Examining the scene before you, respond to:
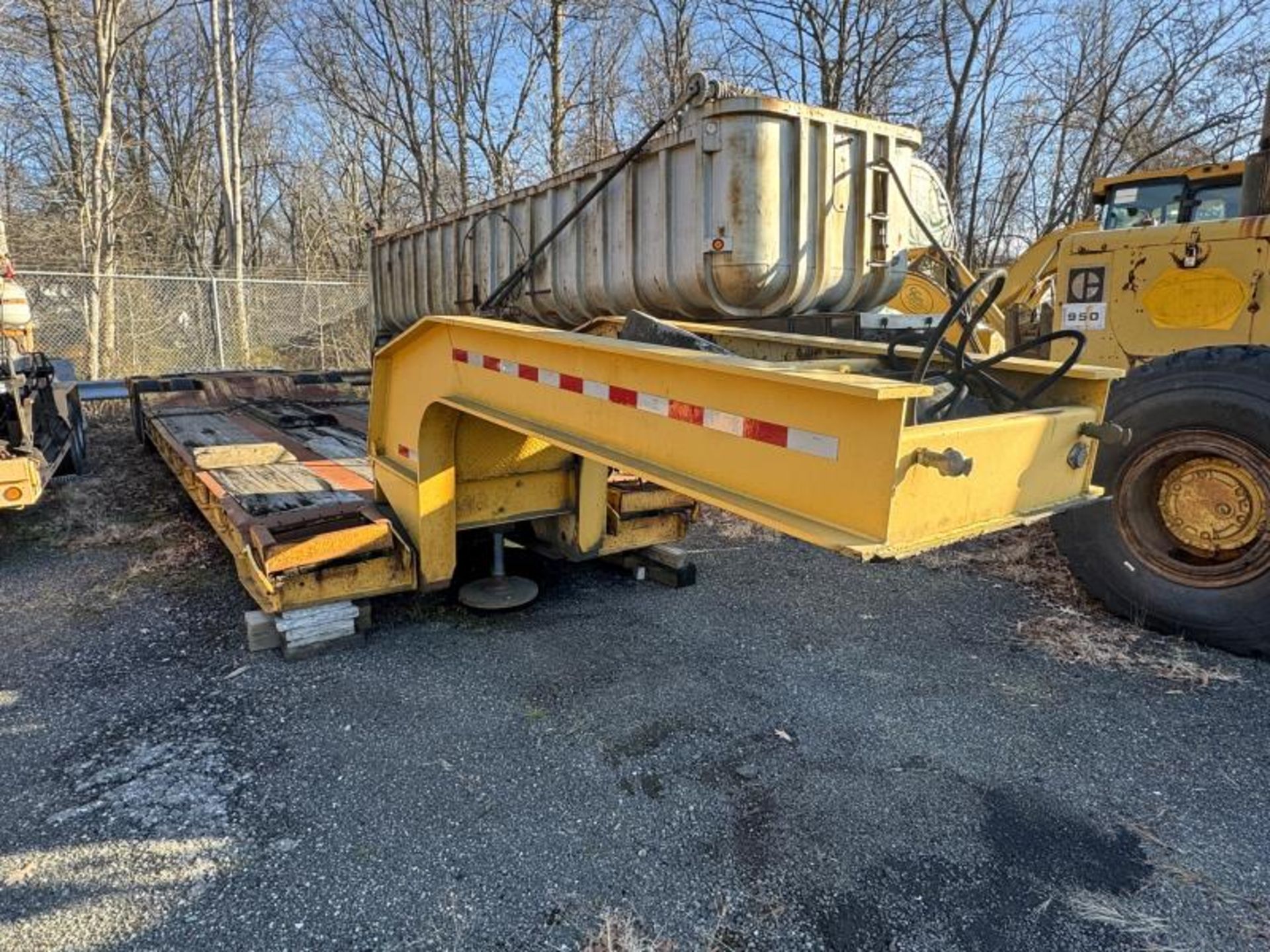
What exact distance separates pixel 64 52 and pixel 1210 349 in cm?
2071

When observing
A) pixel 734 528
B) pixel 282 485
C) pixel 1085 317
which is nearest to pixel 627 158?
pixel 734 528

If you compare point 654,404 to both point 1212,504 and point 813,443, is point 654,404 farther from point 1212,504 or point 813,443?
point 1212,504

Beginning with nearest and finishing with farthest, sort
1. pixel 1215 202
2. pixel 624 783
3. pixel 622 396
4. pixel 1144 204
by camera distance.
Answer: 1. pixel 622 396
2. pixel 624 783
3. pixel 1215 202
4. pixel 1144 204

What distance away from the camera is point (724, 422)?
2.06 metres

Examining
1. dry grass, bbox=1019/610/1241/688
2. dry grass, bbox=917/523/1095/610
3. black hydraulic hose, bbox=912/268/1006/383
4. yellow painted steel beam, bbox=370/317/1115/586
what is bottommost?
dry grass, bbox=1019/610/1241/688

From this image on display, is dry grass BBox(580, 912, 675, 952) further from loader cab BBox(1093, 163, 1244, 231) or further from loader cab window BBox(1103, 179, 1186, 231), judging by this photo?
loader cab window BBox(1103, 179, 1186, 231)

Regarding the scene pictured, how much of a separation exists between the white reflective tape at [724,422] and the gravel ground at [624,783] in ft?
4.35

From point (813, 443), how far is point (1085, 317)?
4.81m

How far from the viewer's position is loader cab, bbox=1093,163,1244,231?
7512 millimetres

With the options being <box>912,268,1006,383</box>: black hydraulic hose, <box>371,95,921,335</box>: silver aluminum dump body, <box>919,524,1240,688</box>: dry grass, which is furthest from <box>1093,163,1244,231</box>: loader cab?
<box>912,268,1006,383</box>: black hydraulic hose

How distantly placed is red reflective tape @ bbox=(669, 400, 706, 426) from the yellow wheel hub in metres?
3.08

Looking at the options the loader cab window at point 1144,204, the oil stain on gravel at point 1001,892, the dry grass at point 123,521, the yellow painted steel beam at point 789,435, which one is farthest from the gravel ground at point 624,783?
the loader cab window at point 1144,204

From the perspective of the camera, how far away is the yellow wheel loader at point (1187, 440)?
11.9 ft

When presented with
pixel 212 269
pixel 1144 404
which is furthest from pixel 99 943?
pixel 212 269
